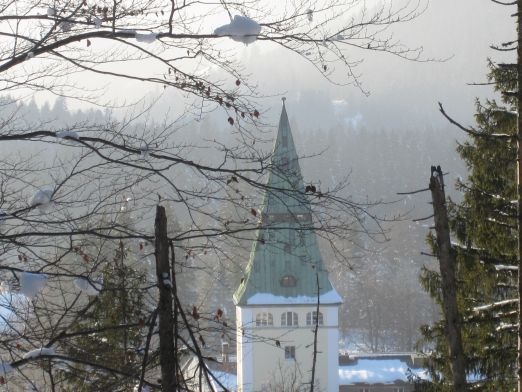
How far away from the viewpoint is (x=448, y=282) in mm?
5355

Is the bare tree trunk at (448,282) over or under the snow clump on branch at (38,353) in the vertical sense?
over

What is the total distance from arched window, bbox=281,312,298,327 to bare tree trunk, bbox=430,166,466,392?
75.6 ft

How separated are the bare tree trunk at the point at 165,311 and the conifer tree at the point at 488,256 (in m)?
6.38

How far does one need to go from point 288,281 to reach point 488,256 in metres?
19.1

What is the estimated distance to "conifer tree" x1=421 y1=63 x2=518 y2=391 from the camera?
9.55 metres

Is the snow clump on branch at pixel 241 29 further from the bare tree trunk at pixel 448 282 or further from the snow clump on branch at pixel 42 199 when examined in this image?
the bare tree trunk at pixel 448 282

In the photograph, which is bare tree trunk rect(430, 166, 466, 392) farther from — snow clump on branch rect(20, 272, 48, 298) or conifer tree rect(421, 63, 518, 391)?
conifer tree rect(421, 63, 518, 391)

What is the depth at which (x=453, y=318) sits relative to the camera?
5320 millimetres

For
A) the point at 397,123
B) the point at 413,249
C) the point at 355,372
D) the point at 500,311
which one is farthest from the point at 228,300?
the point at 397,123

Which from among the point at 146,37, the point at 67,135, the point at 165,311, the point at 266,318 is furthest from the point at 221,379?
the point at 165,311

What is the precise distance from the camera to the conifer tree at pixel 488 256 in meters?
9.55

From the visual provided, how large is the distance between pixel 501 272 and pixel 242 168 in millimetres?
5617

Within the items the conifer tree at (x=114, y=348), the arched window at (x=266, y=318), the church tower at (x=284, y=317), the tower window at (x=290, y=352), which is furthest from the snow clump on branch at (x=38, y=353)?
the tower window at (x=290, y=352)

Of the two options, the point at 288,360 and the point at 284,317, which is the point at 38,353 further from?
the point at 288,360
